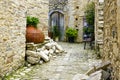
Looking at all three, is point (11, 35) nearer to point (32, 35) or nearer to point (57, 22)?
point (32, 35)

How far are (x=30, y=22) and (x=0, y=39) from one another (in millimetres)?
2895

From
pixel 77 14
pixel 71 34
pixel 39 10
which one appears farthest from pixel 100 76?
pixel 77 14

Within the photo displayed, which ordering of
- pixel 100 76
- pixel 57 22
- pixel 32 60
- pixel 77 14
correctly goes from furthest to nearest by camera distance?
1. pixel 57 22
2. pixel 77 14
3. pixel 32 60
4. pixel 100 76

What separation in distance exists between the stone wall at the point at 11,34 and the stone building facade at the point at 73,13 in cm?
879

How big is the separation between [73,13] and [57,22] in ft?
4.66

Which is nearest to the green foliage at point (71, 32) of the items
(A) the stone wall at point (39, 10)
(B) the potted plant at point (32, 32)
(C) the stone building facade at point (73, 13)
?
(C) the stone building facade at point (73, 13)

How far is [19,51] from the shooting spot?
5641 millimetres

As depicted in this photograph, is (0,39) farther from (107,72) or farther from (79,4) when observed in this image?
(79,4)

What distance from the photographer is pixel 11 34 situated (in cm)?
505

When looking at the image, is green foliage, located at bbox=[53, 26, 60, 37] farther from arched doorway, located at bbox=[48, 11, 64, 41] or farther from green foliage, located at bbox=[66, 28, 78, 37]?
green foliage, located at bbox=[66, 28, 78, 37]

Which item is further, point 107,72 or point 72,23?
point 72,23

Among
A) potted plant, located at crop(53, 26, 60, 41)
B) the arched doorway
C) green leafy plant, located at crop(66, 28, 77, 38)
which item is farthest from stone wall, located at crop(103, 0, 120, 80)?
the arched doorway

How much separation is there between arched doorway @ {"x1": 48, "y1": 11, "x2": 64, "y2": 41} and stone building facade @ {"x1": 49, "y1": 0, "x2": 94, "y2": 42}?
206mm

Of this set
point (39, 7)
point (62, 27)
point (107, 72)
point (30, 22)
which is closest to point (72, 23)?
point (62, 27)
